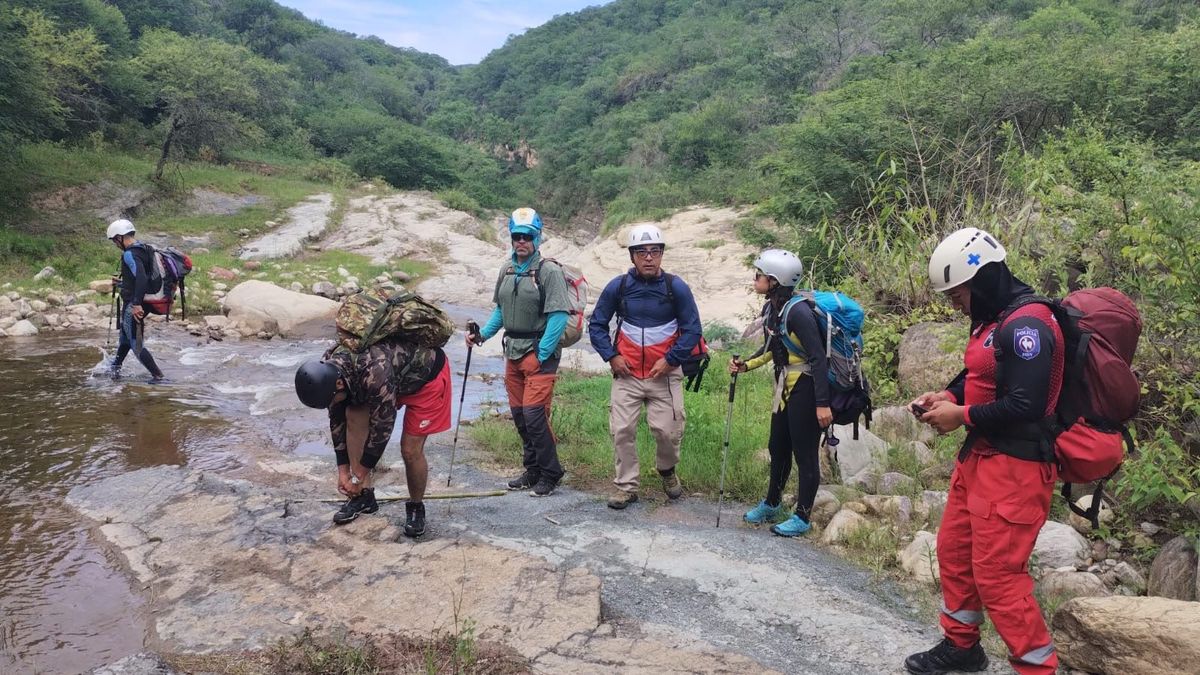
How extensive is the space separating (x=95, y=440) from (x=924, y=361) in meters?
8.05

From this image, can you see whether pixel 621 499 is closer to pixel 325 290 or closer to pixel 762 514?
pixel 762 514

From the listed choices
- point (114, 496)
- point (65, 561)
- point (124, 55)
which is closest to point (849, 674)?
point (65, 561)

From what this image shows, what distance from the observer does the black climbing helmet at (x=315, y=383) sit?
13.5ft

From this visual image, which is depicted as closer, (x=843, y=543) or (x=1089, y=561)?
(x=1089, y=561)

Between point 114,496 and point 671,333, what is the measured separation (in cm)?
441

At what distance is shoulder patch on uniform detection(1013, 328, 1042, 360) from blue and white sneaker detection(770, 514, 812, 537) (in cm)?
247

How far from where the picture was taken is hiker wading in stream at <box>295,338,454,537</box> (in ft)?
14.8

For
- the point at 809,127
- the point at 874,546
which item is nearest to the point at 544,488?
the point at 874,546

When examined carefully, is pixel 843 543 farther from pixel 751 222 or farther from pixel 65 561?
pixel 751 222

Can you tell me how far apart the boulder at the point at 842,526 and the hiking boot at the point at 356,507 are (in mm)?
3055

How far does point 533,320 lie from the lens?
18.8 feet

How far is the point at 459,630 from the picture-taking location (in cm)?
379

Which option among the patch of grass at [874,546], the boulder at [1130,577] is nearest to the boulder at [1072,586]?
the boulder at [1130,577]

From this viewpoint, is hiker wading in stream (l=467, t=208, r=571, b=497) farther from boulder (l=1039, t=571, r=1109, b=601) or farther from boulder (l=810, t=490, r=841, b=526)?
boulder (l=1039, t=571, r=1109, b=601)
